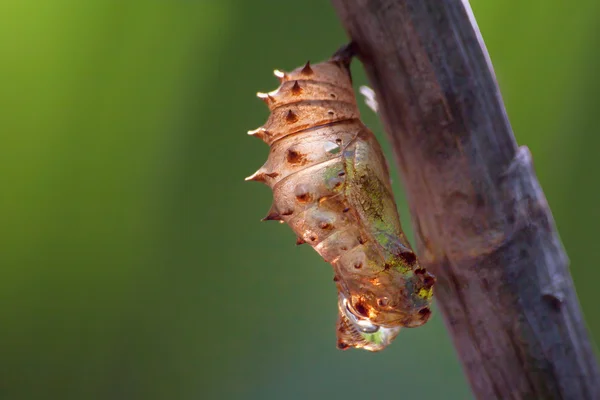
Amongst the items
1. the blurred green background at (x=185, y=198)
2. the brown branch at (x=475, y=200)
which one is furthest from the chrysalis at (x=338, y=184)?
the blurred green background at (x=185, y=198)

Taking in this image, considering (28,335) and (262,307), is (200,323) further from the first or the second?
(28,335)

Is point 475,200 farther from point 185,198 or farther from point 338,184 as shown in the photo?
point 185,198

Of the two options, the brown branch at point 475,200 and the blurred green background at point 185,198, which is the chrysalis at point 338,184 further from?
the blurred green background at point 185,198

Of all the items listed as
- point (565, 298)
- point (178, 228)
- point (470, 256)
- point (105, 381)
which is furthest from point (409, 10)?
point (105, 381)

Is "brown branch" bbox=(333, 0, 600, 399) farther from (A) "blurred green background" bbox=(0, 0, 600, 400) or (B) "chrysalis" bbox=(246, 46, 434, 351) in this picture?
(A) "blurred green background" bbox=(0, 0, 600, 400)

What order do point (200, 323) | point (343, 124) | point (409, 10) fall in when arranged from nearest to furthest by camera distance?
point (409, 10)
point (343, 124)
point (200, 323)

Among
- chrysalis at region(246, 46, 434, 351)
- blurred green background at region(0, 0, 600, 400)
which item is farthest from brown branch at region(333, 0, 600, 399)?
blurred green background at region(0, 0, 600, 400)
